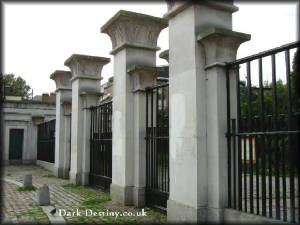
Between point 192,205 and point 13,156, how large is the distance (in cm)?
2015

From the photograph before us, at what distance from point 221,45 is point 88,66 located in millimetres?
7314

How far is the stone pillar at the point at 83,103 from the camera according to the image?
1095cm

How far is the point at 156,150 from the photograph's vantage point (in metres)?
6.81

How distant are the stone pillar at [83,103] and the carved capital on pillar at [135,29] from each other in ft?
11.4

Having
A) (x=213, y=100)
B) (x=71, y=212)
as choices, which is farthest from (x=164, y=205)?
(x=213, y=100)

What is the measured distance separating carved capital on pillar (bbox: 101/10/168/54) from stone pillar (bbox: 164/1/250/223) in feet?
7.22

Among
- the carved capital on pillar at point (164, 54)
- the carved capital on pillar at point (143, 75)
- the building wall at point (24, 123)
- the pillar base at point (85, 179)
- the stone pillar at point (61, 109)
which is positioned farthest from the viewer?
the building wall at point (24, 123)

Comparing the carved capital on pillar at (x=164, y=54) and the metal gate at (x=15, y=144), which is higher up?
the carved capital on pillar at (x=164, y=54)

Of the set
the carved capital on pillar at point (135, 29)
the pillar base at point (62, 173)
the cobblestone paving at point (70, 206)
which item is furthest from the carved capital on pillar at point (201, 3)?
the pillar base at point (62, 173)

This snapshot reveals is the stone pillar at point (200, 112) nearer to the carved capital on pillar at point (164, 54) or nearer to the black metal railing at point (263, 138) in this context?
the black metal railing at point (263, 138)

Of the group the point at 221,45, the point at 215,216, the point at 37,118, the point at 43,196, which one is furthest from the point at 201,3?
the point at 37,118

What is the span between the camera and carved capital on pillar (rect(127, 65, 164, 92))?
24.2 feet

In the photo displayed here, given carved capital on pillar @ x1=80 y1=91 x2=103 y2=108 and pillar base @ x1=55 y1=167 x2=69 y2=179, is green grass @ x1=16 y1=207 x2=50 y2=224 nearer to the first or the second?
carved capital on pillar @ x1=80 y1=91 x2=103 y2=108

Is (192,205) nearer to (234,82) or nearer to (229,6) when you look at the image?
(234,82)
